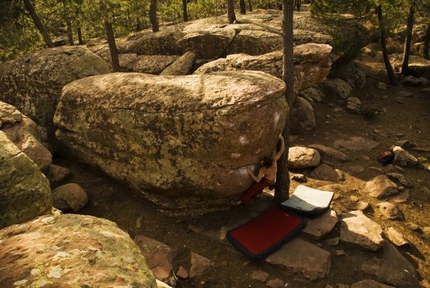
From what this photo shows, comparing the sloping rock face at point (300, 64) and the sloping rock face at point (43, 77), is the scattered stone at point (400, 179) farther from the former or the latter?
the sloping rock face at point (43, 77)

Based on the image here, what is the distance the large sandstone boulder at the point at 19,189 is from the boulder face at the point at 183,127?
2913 mm

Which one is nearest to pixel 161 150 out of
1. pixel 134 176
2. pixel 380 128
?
pixel 134 176

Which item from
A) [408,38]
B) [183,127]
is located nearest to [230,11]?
[408,38]

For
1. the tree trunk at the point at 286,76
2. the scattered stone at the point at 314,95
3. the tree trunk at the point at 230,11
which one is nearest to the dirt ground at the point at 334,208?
the scattered stone at the point at 314,95

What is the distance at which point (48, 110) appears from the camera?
12.2 m

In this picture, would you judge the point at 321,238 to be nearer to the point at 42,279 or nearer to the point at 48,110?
the point at 42,279

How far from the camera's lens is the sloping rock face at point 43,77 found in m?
12.2

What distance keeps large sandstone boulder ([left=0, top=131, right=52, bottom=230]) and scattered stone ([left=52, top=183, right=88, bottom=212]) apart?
262cm

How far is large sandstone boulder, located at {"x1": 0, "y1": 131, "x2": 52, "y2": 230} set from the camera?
5.98m

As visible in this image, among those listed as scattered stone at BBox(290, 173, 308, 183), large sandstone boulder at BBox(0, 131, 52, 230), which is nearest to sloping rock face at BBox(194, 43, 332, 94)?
scattered stone at BBox(290, 173, 308, 183)

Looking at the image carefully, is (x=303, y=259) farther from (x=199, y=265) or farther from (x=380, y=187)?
(x=380, y=187)

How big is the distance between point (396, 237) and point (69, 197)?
9.71 meters

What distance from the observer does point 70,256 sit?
3.29m

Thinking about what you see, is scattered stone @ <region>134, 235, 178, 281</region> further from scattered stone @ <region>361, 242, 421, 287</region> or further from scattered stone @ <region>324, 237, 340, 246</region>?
scattered stone @ <region>361, 242, 421, 287</region>
